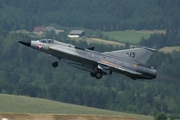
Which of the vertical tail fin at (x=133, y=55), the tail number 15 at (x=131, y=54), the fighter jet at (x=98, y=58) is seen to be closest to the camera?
the fighter jet at (x=98, y=58)

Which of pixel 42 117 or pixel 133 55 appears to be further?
pixel 133 55

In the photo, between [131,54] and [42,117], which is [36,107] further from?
[42,117]

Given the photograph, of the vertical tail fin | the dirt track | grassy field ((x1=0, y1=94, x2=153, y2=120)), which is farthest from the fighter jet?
grassy field ((x1=0, y1=94, x2=153, y2=120))

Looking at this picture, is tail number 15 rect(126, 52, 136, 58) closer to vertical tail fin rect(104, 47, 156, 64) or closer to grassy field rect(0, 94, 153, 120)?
vertical tail fin rect(104, 47, 156, 64)

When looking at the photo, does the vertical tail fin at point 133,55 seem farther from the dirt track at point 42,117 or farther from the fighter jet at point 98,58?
the dirt track at point 42,117

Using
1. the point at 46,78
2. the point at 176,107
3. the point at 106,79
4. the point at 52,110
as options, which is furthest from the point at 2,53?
the point at 52,110

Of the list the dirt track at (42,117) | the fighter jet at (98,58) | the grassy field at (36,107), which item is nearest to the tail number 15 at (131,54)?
the fighter jet at (98,58)

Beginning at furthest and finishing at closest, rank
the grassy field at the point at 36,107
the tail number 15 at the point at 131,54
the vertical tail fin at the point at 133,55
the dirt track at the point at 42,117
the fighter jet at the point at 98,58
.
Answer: the grassy field at the point at 36,107 < the tail number 15 at the point at 131,54 < the vertical tail fin at the point at 133,55 < the fighter jet at the point at 98,58 < the dirt track at the point at 42,117

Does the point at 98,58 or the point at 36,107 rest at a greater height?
the point at 98,58

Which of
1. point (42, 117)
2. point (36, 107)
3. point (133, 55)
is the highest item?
point (133, 55)

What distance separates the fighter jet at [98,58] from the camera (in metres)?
54.4

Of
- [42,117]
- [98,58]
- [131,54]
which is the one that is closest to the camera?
[42,117]

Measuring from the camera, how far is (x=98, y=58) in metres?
54.8

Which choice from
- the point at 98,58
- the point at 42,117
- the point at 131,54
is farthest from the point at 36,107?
the point at 42,117
